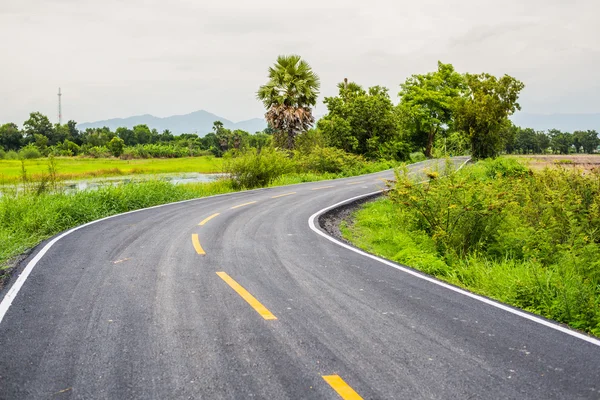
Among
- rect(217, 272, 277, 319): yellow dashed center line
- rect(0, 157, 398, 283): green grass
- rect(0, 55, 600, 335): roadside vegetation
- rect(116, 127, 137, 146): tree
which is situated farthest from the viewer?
rect(116, 127, 137, 146): tree

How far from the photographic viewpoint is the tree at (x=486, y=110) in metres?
34.4

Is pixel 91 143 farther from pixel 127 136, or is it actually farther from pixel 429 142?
pixel 429 142

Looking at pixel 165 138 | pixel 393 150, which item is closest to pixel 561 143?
pixel 165 138

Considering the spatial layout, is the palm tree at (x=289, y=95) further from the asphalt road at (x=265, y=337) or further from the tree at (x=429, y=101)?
the asphalt road at (x=265, y=337)

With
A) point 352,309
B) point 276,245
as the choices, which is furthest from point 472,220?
point 352,309

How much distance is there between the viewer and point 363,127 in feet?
137

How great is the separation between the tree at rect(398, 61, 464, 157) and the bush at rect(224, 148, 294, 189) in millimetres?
33688

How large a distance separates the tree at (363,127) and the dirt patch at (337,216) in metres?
22.3

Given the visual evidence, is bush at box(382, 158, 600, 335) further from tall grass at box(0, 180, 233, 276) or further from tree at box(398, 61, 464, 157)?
tree at box(398, 61, 464, 157)

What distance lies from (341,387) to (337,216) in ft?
36.0

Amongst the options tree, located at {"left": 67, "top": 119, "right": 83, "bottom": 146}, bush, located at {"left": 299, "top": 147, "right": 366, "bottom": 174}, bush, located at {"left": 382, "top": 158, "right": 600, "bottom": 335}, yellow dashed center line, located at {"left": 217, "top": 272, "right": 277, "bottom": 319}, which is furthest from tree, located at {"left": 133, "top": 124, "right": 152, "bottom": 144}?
yellow dashed center line, located at {"left": 217, "top": 272, "right": 277, "bottom": 319}

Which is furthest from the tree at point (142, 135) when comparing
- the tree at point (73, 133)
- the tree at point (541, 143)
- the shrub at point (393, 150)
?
the tree at point (541, 143)

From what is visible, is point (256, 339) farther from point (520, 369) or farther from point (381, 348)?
point (520, 369)

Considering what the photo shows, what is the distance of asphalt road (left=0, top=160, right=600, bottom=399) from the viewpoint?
Result: 12.1ft
